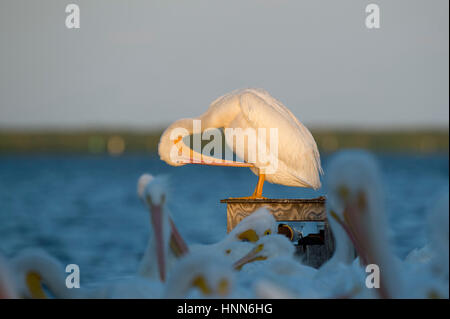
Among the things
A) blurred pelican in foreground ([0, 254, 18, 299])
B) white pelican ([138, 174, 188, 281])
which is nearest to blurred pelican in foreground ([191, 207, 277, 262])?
white pelican ([138, 174, 188, 281])

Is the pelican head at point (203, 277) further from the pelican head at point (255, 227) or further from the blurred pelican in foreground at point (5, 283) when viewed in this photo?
the pelican head at point (255, 227)

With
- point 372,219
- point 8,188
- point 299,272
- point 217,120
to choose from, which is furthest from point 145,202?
point 8,188

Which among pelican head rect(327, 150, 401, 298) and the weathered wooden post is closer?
pelican head rect(327, 150, 401, 298)

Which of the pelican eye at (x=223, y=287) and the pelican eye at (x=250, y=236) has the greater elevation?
the pelican eye at (x=250, y=236)

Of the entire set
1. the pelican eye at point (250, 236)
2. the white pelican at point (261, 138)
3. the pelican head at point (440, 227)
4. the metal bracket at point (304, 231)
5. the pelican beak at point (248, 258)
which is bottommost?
the pelican beak at point (248, 258)

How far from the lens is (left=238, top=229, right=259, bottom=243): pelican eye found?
609 centimetres

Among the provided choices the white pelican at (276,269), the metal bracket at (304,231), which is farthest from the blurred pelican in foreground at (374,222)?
the metal bracket at (304,231)

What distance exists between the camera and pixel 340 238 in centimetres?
535

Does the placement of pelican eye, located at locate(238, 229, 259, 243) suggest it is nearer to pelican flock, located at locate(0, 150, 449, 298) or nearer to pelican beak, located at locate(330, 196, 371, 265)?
pelican flock, located at locate(0, 150, 449, 298)

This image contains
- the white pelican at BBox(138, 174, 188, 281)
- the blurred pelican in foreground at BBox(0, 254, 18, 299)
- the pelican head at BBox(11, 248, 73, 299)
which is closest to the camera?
the blurred pelican in foreground at BBox(0, 254, 18, 299)

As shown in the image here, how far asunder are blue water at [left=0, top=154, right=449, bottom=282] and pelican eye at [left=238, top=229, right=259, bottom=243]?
0.69 metres

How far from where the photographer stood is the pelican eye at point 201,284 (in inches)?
167
